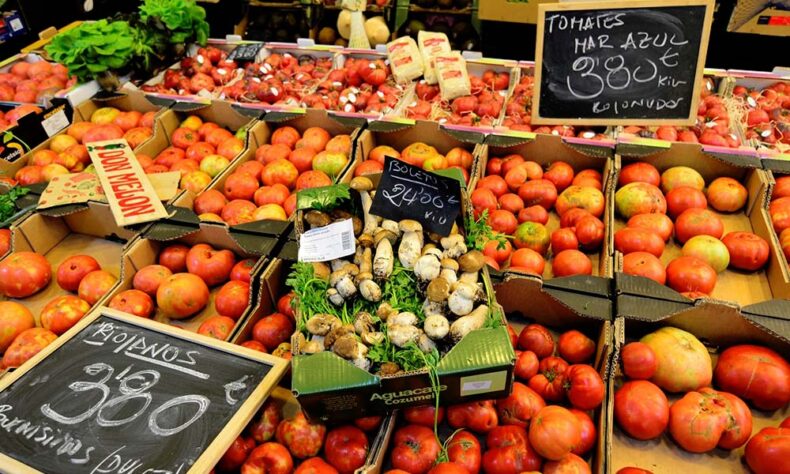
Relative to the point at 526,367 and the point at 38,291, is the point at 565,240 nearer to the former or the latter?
the point at 526,367

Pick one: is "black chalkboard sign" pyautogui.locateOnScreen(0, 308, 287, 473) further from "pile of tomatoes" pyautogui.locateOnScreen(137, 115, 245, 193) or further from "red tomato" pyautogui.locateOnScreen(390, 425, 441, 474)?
"pile of tomatoes" pyautogui.locateOnScreen(137, 115, 245, 193)

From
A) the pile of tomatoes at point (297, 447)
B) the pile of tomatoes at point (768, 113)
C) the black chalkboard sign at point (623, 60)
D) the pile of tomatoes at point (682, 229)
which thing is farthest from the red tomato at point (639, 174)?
the pile of tomatoes at point (297, 447)

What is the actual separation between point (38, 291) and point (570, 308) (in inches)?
93.9

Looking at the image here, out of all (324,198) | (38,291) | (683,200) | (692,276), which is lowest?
(38,291)

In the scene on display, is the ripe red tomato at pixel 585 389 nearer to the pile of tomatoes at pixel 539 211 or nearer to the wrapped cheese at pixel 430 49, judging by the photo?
the pile of tomatoes at pixel 539 211

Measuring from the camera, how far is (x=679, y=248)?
95.1 inches

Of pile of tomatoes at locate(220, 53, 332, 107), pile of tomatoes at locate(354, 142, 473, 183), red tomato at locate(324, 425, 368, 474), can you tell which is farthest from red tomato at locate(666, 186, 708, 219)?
pile of tomatoes at locate(220, 53, 332, 107)

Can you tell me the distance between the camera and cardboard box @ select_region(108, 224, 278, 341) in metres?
2.13

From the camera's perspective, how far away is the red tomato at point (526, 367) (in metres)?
1.83

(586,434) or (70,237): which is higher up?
(70,237)

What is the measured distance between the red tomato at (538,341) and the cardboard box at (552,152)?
30.7 inches

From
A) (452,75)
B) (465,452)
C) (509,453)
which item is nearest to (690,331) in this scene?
(509,453)

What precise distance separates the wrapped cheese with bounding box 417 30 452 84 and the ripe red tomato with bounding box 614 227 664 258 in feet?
5.91

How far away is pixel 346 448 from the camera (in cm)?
161
